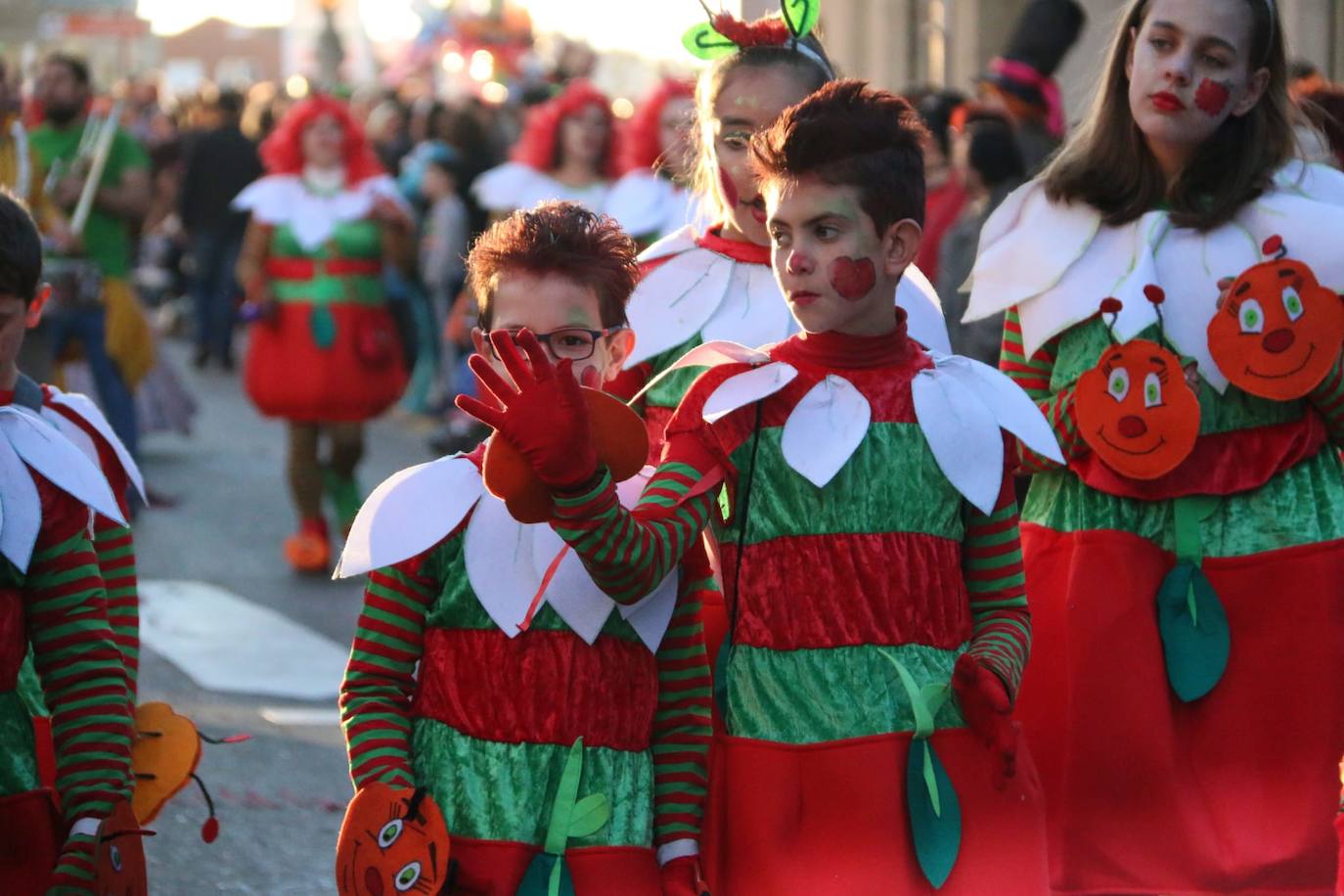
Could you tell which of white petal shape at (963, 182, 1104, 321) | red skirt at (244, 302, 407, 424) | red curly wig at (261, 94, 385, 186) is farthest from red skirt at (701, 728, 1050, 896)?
red curly wig at (261, 94, 385, 186)

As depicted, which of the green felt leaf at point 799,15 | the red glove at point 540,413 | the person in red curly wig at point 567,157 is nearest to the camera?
the red glove at point 540,413

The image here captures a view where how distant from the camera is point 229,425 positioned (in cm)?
1488

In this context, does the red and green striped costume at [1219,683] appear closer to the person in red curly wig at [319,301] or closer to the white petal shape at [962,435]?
the white petal shape at [962,435]

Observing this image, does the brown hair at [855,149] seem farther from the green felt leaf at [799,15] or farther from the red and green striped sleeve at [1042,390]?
the red and green striped sleeve at [1042,390]

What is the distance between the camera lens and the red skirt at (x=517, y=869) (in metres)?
3.11

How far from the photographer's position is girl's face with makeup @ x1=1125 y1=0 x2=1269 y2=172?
14.1 feet

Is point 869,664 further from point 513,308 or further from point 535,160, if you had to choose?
point 535,160

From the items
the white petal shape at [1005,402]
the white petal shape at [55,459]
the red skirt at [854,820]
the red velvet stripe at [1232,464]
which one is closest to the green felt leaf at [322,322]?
the red velvet stripe at [1232,464]

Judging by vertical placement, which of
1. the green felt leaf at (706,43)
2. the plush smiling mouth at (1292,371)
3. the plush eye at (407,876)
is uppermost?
the green felt leaf at (706,43)

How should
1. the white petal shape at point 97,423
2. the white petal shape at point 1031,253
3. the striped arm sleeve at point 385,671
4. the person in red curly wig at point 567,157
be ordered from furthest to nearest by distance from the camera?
the person in red curly wig at point 567,157, the white petal shape at point 1031,253, the white petal shape at point 97,423, the striped arm sleeve at point 385,671

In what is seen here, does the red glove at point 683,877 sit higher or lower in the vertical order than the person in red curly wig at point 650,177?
higher

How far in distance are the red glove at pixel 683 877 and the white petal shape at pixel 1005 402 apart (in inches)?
32.0

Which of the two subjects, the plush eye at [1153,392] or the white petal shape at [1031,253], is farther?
the white petal shape at [1031,253]

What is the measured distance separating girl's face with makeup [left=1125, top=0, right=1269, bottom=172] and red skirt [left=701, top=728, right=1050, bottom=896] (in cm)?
152
